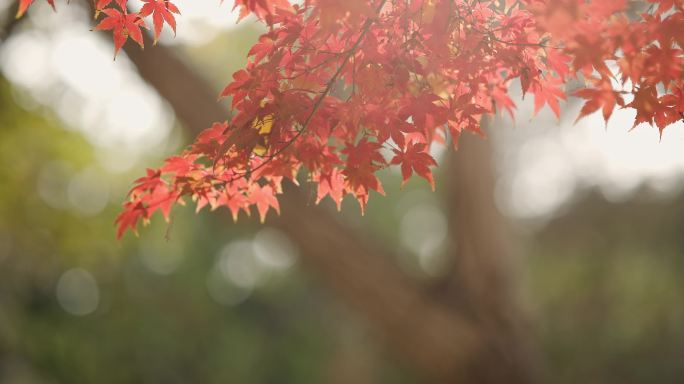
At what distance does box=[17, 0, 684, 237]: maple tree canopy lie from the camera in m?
1.82

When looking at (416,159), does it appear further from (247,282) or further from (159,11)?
(247,282)

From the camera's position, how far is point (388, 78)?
1971 millimetres

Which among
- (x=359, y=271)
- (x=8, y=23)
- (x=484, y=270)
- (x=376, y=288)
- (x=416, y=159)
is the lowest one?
(x=416, y=159)

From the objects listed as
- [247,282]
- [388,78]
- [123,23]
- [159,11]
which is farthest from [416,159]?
[247,282]

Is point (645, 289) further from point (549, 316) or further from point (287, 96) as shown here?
point (287, 96)

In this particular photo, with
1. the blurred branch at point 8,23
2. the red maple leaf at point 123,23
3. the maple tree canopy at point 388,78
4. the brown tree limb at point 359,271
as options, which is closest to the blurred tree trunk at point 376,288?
the brown tree limb at point 359,271

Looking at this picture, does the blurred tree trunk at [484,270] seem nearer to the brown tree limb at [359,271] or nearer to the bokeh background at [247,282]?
the brown tree limb at [359,271]

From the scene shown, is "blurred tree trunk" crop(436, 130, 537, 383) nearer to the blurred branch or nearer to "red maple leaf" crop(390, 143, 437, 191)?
"red maple leaf" crop(390, 143, 437, 191)

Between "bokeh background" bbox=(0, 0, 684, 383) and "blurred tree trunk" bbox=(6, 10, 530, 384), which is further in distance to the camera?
"bokeh background" bbox=(0, 0, 684, 383)

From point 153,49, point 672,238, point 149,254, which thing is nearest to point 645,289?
point 672,238

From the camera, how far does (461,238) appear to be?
578 centimetres

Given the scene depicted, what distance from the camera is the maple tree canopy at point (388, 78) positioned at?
1822 mm

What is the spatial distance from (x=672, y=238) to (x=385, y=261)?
11.2 meters

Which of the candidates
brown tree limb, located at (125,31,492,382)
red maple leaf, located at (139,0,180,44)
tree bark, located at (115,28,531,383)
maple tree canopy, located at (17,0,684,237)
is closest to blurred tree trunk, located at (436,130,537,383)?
tree bark, located at (115,28,531,383)
